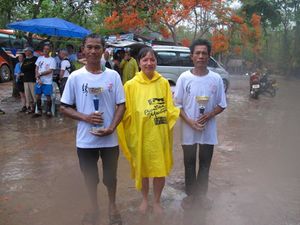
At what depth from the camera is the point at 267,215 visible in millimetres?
3807

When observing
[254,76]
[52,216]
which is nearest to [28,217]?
[52,216]

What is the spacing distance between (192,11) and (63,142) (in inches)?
578

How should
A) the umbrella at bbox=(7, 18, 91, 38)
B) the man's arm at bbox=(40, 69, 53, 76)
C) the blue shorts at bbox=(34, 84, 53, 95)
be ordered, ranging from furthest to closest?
the umbrella at bbox=(7, 18, 91, 38), the blue shorts at bbox=(34, 84, 53, 95), the man's arm at bbox=(40, 69, 53, 76)

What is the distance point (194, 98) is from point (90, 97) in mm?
1096

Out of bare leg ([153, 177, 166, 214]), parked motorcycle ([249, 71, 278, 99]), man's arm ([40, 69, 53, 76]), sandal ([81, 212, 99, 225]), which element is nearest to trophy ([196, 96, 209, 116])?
bare leg ([153, 177, 166, 214])

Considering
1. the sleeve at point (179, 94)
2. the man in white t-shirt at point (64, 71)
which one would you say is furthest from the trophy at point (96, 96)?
the man in white t-shirt at point (64, 71)

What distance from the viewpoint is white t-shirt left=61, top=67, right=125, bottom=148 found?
3209mm

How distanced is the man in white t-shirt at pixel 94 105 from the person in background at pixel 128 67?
6.12 meters

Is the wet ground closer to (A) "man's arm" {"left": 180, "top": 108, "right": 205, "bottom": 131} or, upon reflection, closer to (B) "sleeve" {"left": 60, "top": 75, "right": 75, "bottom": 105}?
(A) "man's arm" {"left": 180, "top": 108, "right": 205, "bottom": 131}

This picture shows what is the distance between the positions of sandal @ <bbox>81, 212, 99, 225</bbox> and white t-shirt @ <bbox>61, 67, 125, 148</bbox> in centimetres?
72

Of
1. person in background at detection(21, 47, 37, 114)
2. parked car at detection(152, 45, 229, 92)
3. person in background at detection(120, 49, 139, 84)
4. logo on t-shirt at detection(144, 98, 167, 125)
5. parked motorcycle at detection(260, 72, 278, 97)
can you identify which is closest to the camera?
logo on t-shirt at detection(144, 98, 167, 125)

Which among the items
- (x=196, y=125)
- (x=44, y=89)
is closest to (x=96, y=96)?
(x=196, y=125)

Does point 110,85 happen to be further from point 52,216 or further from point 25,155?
point 25,155

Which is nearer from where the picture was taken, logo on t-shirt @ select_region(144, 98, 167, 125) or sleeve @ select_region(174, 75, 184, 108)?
logo on t-shirt @ select_region(144, 98, 167, 125)
